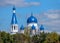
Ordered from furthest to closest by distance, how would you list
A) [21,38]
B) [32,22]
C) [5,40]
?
[32,22] → [21,38] → [5,40]

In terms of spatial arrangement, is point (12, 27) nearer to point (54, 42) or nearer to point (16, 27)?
point (16, 27)

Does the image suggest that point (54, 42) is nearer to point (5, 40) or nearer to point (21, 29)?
point (5, 40)

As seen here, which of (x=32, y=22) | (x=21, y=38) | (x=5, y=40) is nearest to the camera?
(x=5, y=40)

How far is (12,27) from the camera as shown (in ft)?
255

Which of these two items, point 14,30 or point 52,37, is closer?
point 52,37

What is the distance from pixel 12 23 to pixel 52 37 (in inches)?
1454

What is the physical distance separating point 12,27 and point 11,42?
3722 cm

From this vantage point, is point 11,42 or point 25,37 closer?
point 11,42

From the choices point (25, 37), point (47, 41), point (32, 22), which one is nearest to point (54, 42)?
point (47, 41)

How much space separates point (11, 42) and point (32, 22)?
117 feet

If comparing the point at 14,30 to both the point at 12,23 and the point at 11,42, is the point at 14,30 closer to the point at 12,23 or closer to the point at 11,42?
the point at 12,23

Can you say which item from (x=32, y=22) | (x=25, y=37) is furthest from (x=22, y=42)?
(x=32, y=22)

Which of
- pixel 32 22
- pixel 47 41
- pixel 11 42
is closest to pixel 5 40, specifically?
pixel 11 42

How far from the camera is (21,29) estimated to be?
77.0 m
